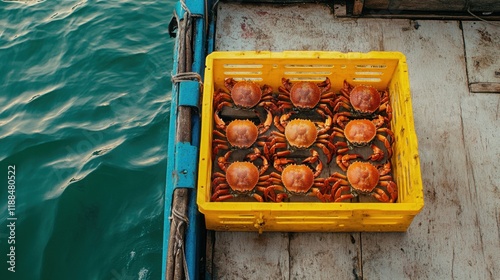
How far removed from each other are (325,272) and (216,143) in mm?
1686

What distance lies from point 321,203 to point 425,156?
5.04 feet

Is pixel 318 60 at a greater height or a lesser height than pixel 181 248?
greater

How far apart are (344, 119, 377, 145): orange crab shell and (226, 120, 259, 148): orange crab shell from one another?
97 cm

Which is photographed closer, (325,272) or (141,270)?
(325,272)

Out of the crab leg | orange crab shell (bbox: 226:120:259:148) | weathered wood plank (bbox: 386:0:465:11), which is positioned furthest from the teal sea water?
weathered wood plank (bbox: 386:0:465:11)

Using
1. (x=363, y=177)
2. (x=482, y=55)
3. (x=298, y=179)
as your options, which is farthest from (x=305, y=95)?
(x=482, y=55)

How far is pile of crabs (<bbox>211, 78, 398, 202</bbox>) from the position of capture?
15.3 feet

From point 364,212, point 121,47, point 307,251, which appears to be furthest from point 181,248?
point 121,47

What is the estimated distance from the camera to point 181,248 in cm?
404

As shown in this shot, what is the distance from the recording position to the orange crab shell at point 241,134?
Result: 4941 millimetres

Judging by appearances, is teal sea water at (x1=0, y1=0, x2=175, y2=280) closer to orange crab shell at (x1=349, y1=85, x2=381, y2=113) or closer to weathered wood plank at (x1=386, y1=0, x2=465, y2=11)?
orange crab shell at (x1=349, y1=85, x2=381, y2=113)

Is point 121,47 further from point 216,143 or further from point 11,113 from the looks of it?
point 216,143

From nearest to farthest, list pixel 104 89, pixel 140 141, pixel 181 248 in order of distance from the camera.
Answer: pixel 181 248, pixel 140 141, pixel 104 89

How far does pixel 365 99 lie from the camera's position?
502 cm
